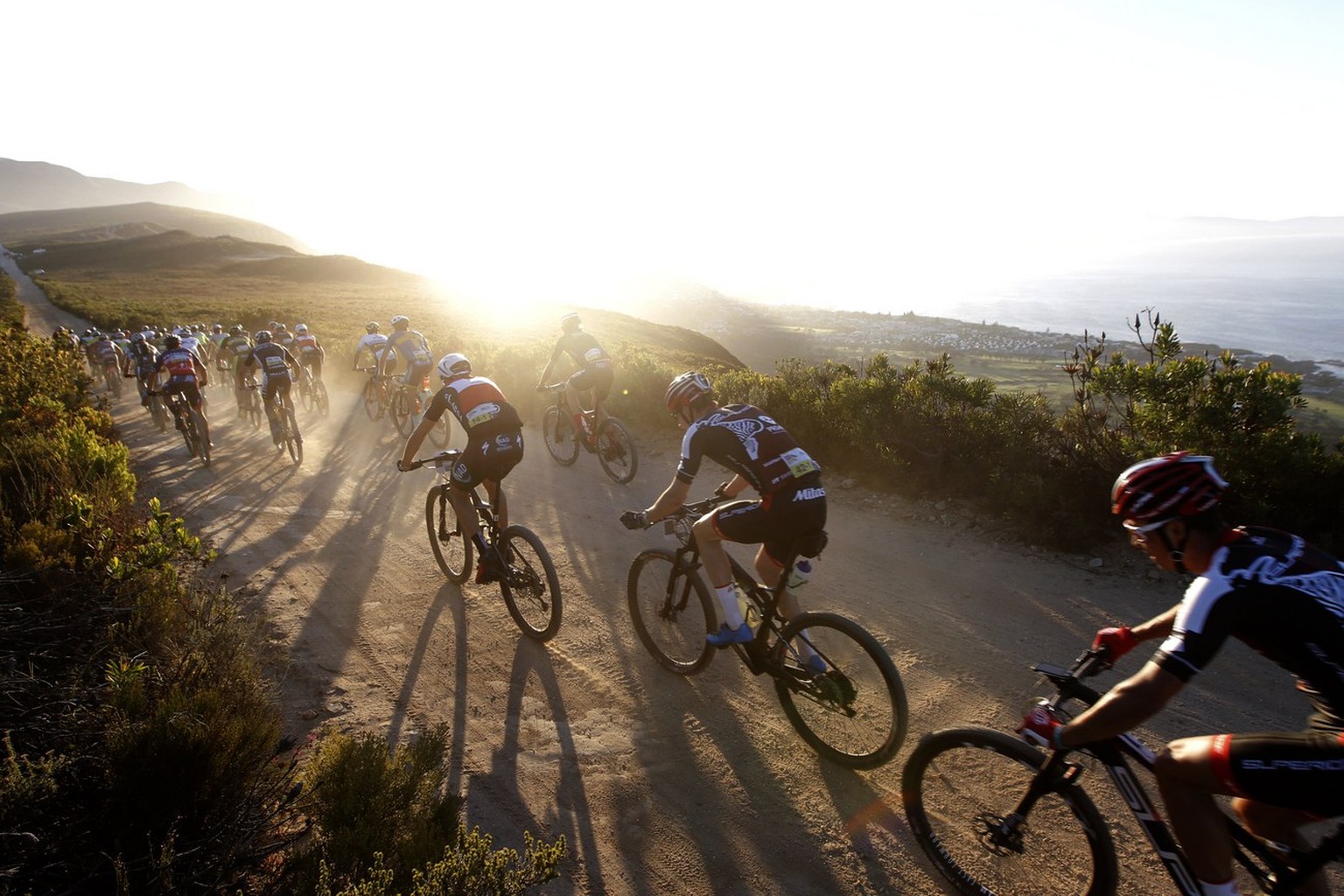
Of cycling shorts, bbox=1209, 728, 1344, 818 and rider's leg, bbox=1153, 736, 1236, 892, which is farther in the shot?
rider's leg, bbox=1153, 736, 1236, 892

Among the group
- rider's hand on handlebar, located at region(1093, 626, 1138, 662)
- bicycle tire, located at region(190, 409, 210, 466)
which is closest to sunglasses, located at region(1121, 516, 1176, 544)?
rider's hand on handlebar, located at region(1093, 626, 1138, 662)

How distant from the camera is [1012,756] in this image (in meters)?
3.21

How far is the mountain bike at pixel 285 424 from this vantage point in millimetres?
12242

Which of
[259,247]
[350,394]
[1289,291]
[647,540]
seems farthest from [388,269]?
[1289,291]

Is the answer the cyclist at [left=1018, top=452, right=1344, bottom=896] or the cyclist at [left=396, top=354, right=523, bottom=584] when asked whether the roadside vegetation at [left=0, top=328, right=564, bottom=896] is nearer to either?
the cyclist at [left=396, top=354, right=523, bottom=584]

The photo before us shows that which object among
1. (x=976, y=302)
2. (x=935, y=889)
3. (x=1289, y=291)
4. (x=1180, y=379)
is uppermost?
(x=1289, y=291)

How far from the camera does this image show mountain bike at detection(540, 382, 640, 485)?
10516 mm

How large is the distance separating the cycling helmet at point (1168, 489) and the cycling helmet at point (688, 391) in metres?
2.65

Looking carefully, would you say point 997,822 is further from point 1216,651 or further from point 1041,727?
point 1216,651

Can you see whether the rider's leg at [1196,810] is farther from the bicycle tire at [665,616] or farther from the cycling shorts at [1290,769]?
the bicycle tire at [665,616]

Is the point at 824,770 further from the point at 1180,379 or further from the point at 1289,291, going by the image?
the point at 1289,291

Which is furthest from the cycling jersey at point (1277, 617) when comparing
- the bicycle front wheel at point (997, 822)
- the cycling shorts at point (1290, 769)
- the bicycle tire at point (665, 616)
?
the bicycle tire at point (665, 616)

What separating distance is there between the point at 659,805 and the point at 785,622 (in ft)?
4.55

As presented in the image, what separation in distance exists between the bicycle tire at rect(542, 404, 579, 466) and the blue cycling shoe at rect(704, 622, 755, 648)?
6961 millimetres
